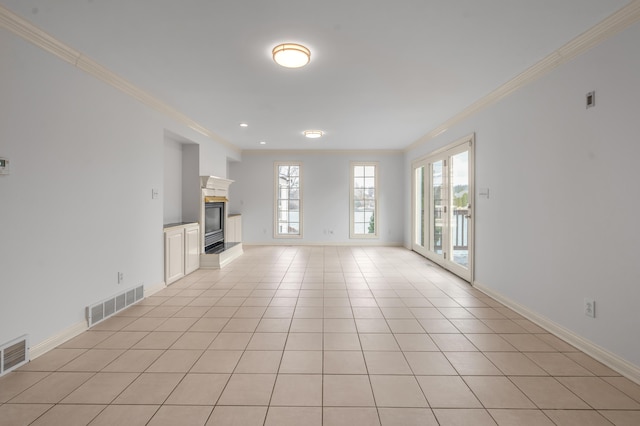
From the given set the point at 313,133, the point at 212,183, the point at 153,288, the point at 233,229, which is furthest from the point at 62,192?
the point at 233,229

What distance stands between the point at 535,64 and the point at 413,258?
442 centimetres

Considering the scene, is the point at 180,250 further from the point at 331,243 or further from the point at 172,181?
the point at 331,243

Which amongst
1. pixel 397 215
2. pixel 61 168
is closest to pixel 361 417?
pixel 61 168

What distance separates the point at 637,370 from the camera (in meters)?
2.07

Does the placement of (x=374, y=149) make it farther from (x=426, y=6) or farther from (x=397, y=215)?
(x=426, y=6)

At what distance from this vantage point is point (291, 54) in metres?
2.68

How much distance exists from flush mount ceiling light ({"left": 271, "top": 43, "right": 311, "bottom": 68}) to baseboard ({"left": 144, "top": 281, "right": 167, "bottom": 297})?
3.28 meters

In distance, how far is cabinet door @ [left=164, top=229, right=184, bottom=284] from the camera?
14.4ft

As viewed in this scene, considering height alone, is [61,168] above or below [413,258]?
above

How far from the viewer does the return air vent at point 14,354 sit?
7.03 ft

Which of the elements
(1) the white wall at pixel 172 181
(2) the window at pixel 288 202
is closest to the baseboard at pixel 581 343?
(1) the white wall at pixel 172 181

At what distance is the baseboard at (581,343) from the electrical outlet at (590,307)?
0.23 meters

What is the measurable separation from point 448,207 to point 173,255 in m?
4.68

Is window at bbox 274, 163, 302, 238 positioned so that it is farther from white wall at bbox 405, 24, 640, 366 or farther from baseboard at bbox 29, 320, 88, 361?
baseboard at bbox 29, 320, 88, 361
